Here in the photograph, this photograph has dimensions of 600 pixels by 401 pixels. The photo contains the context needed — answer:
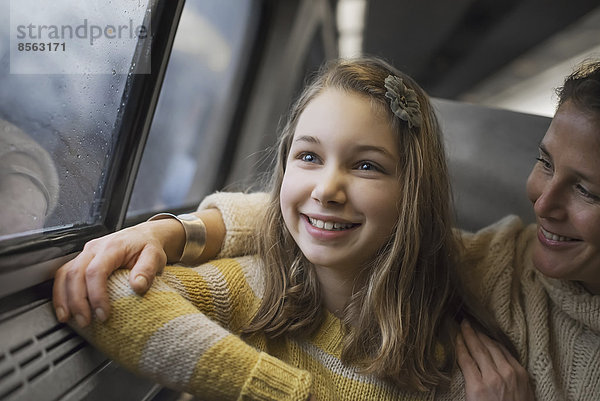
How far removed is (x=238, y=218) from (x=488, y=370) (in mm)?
639

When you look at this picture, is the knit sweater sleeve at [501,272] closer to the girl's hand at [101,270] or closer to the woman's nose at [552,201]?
the woman's nose at [552,201]

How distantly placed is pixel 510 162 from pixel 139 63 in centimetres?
115

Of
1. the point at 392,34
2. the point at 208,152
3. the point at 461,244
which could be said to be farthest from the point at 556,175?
the point at 392,34

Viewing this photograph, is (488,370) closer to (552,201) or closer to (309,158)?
(552,201)

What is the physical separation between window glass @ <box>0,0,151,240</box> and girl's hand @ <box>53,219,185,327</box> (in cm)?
13

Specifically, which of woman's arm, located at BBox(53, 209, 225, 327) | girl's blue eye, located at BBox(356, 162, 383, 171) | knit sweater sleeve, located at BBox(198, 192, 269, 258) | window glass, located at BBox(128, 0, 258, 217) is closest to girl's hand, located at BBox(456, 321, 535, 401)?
girl's blue eye, located at BBox(356, 162, 383, 171)

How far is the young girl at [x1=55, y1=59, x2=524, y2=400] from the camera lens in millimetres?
1040

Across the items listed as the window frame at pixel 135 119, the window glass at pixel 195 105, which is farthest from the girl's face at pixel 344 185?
the window glass at pixel 195 105

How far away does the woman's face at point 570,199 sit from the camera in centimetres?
103

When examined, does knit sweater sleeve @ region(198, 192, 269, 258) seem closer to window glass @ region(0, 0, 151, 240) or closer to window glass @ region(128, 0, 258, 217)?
window glass @ region(0, 0, 151, 240)

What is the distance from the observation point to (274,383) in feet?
3.06

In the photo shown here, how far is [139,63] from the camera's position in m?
1.31

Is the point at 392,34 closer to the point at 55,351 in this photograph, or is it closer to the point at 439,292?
the point at 439,292

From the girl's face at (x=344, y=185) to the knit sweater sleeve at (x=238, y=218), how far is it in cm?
20
